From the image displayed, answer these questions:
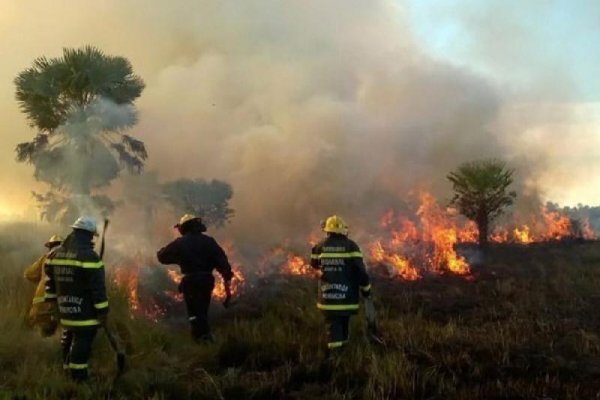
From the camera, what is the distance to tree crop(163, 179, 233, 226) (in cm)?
2072

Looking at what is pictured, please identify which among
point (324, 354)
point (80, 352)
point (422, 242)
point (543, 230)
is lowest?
point (324, 354)

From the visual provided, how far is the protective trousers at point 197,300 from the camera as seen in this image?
9.21 metres

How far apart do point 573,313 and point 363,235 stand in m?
11.0

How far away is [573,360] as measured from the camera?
7844mm

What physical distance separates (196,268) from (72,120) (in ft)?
31.6

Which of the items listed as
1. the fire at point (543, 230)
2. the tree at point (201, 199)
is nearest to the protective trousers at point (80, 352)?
the tree at point (201, 199)

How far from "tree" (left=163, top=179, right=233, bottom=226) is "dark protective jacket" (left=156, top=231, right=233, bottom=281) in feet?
37.1

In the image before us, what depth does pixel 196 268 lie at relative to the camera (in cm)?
924

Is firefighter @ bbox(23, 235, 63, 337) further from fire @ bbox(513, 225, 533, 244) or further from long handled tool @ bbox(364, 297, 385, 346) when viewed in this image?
fire @ bbox(513, 225, 533, 244)

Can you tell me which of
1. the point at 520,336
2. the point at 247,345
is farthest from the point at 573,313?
the point at 247,345

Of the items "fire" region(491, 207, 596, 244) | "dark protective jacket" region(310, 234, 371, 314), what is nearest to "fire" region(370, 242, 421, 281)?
"fire" region(491, 207, 596, 244)

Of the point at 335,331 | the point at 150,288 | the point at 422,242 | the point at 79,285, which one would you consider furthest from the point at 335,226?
the point at 422,242

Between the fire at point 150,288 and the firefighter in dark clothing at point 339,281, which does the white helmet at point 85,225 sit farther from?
the fire at point 150,288

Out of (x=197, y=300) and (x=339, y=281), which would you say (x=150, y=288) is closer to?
(x=197, y=300)
